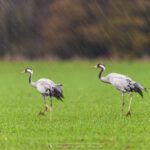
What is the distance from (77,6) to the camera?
220 feet

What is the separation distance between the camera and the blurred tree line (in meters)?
63.8

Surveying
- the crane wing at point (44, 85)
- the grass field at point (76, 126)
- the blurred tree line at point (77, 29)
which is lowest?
the grass field at point (76, 126)

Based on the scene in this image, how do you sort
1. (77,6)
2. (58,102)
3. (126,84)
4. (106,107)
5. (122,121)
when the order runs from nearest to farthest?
(122,121) → (126,84) → (106,107) → (58,102) → (77,6)

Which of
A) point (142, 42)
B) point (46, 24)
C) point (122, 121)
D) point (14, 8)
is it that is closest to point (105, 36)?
point (142, 42)

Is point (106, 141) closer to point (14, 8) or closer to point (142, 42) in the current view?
point (142, 42)

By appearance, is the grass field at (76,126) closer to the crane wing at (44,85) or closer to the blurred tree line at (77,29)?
the crane wing at (44,85)

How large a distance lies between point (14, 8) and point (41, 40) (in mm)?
6432

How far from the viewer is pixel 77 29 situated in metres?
66.6

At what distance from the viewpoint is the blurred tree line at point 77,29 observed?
2514 inches

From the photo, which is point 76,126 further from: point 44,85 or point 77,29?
point 77,29

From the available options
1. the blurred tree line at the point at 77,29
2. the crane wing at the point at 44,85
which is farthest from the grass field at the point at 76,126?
the blurred tree line at the point at 77,29

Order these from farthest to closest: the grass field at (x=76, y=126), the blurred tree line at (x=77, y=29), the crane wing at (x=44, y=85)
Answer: the blurred tree line at (x=77, y=29), the crane wing at (x=44, y=85), the grass field at (x=76, y=126)

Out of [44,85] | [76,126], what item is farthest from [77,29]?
[76,126]

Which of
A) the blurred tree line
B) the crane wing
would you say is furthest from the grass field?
the blurred tree line
